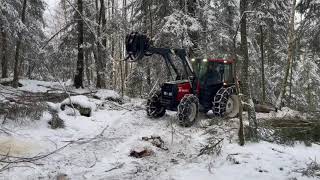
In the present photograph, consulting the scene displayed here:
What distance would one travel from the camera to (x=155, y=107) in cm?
1484

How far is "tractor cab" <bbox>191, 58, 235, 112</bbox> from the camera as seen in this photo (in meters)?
14.6

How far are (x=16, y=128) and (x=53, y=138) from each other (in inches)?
37.8

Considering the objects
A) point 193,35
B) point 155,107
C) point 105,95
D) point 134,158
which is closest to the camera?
point 134,158

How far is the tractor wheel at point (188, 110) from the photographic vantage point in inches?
520

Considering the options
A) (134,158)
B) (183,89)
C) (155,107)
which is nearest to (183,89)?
(183,89)

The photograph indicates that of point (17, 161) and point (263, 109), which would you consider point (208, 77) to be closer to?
point (263, 109)

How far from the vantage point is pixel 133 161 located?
9438 millimetres

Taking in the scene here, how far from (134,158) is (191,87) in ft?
17.4

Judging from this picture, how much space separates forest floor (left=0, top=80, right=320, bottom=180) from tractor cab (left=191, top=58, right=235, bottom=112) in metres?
1.82

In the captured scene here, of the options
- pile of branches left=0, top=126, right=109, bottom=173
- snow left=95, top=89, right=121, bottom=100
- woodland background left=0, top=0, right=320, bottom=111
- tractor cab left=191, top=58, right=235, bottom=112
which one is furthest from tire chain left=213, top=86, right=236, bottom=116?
pile of branches left=0, top=126, right=109, bottom=173

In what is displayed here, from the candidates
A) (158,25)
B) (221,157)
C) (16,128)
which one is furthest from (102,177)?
(158,25)

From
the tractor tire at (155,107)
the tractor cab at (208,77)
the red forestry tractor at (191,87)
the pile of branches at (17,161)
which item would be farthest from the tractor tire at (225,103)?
the pile of branches at (17,161)

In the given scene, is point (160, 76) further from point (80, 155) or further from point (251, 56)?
point (80, 155)

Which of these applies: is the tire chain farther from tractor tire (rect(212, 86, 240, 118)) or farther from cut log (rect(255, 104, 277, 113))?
cut log (rect(255, 104, 277, 113))
